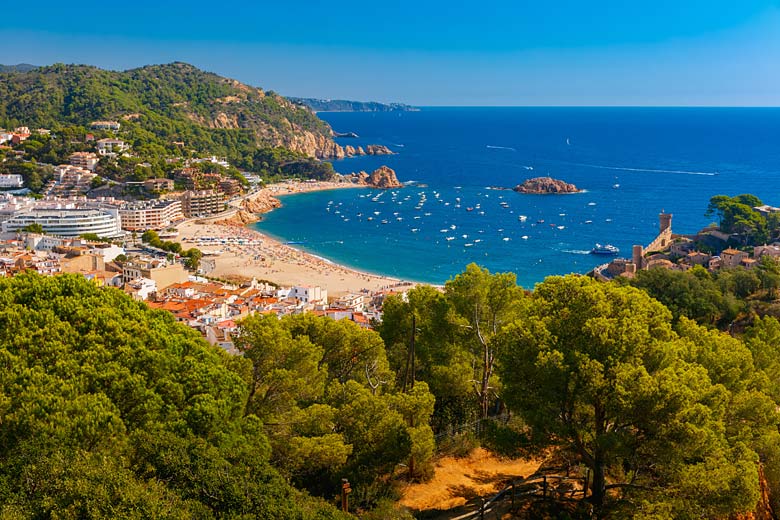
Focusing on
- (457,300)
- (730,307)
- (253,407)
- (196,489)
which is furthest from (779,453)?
(730,307)

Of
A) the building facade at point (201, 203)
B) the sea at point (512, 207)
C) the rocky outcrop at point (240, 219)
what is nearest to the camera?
the sea at point (512, 207)

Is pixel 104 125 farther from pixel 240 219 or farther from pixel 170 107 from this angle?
pixel 240 219

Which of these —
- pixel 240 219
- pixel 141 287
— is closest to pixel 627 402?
pixel 141 287

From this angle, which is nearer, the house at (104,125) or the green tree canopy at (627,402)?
the green tree canopy at (627,402)

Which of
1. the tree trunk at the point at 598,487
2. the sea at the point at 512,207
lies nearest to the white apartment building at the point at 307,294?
the sea at the point at 512,207

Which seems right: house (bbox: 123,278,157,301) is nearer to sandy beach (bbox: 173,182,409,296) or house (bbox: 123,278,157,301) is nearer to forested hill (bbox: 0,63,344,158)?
sandy beach (bbox: 173,182,409,296)

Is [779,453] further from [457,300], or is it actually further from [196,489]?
[196,489]

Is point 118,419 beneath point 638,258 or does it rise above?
above

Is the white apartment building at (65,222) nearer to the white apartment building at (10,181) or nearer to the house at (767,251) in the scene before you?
the white apartment building at (10,181)
